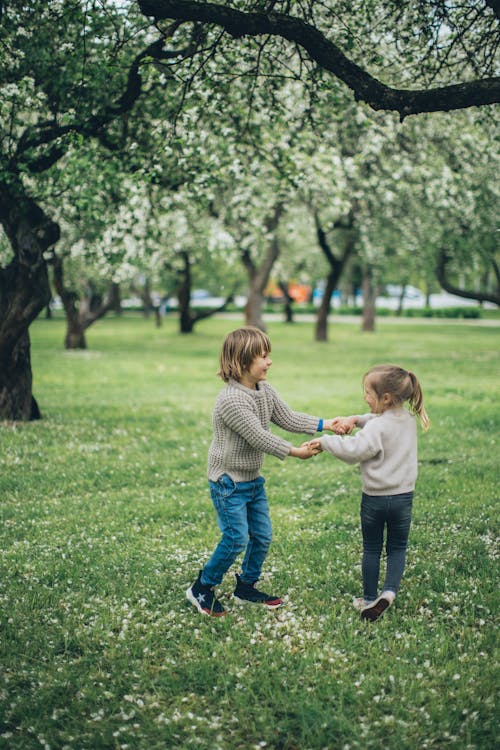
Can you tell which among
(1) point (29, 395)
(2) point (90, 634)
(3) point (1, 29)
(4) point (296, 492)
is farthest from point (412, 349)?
(2) point (90, 634)

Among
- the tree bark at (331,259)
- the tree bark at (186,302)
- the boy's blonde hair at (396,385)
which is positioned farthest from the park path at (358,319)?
the boy's blonde hair at (396,385)

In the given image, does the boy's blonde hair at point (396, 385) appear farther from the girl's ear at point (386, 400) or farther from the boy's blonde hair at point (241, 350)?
the boy's blonde hair at point (241, 350)

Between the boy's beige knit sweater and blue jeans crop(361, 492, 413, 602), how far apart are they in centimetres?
83

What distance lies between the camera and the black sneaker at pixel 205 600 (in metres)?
5.57

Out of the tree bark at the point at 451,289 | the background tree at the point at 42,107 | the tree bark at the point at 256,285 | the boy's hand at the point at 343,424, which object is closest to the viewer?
the boy's hand at the point at 343,424

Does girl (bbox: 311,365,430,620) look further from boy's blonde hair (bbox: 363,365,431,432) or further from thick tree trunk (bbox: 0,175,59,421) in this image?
thick tree trunk (bbox: 0,175,59,421)

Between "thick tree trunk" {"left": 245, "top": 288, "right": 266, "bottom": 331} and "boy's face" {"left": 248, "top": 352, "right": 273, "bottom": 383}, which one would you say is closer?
"boy's face" {"left": 248, "top": 352, "right": 273, "bottom": 383}

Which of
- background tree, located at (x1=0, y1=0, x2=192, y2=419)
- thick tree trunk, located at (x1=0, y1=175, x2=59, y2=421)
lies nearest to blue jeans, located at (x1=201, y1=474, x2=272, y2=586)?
background tree, located at (x1=0, y1=0, x2=192, y2=419)

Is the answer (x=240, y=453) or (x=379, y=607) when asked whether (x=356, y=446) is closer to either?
(x=240, y=453)

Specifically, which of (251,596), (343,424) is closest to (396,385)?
(343,424)

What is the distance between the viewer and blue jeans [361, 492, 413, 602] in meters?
5.31

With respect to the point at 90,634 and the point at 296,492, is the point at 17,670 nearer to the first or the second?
the point at 90,634

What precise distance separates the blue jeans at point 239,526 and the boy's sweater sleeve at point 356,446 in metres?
0.78

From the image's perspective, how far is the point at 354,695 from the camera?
14.3 feet
